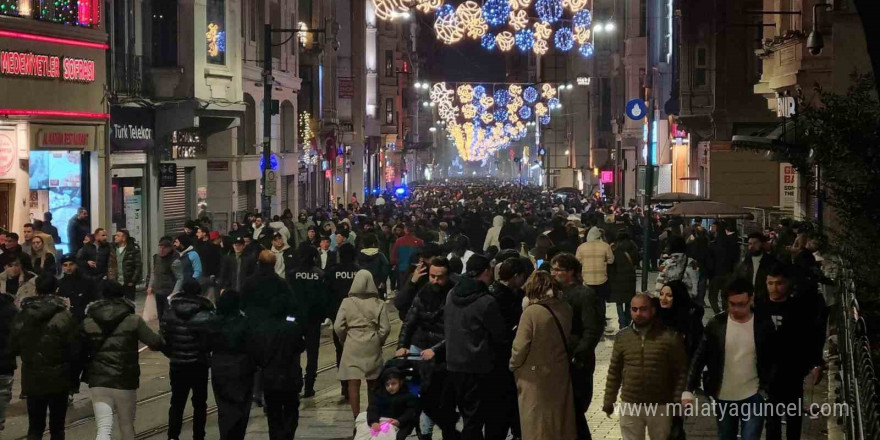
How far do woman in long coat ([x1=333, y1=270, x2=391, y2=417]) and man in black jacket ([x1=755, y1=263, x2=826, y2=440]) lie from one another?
142 inches

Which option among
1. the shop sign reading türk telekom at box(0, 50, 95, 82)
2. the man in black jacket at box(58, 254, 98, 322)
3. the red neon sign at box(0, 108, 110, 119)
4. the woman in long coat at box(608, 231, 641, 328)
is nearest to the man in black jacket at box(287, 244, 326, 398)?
the man in black jacket at box(58, 254, 98, 322)

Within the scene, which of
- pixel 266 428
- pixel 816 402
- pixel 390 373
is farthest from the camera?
pixel 816 402

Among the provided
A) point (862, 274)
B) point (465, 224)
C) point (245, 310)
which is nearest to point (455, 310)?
point (245, 310)

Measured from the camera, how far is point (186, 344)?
1159 centimetres

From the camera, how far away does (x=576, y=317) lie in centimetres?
1087

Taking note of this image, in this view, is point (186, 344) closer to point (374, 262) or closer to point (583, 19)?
point (374, 262)

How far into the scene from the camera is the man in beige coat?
9.74m

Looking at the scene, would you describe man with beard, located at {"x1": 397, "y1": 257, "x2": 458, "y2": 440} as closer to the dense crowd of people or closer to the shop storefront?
the dense crowd of people

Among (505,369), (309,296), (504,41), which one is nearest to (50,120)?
(309,296)

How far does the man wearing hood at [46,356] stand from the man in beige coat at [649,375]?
15.1 feet

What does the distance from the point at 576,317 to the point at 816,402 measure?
4644 mm

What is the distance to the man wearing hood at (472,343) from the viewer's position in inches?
426

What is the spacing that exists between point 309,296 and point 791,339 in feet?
22.0

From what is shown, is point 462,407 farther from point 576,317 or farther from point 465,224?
point 465,224
